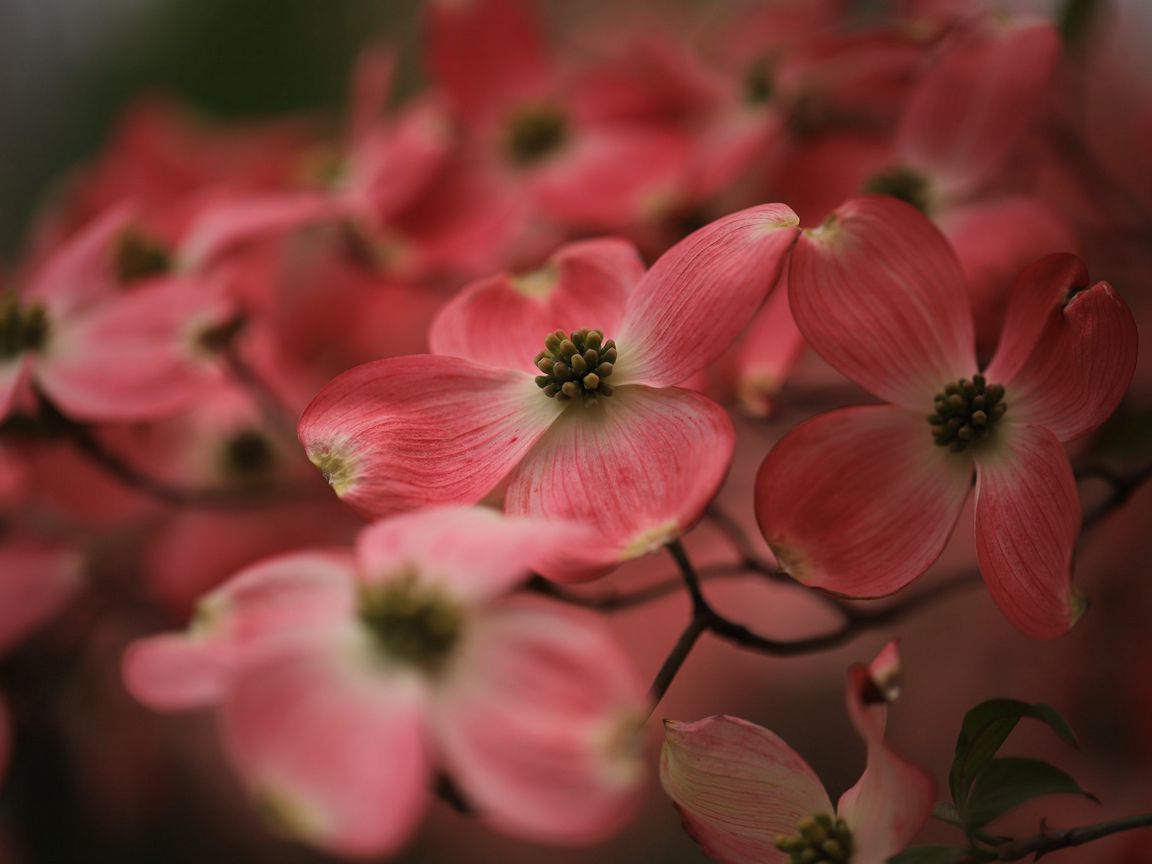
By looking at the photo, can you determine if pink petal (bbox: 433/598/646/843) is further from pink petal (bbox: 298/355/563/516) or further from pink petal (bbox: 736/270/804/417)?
pink petal (bbox: 736/270/804/417)

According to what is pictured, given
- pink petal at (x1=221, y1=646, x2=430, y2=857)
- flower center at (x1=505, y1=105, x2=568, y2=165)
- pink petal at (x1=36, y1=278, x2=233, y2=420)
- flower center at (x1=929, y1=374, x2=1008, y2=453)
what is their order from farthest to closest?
flower center at (x1=505, y1=105, x2=568, y2=165)
pink petal at (x1=36, y1=278, x2=233, y2=420)
flower center at (x1=929, y1=374, x2=1008, y2=453)
pink petal at (x1=221, y1=646, x2=430, y2=857)

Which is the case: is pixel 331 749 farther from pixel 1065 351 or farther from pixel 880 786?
pixel 1065 351

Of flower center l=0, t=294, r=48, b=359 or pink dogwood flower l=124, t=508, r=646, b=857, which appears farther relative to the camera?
flower center l=0, t=294, r=48, b=359

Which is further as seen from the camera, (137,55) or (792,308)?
(137,55)

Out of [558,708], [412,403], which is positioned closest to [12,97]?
[412,403]

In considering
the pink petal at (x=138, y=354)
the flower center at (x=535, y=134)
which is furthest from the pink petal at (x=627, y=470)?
the flower center at (x=535, y=134)

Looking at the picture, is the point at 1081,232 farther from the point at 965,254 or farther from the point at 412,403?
the point at 412,403

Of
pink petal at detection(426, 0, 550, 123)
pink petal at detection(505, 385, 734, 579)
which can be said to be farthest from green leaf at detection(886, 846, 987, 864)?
pink petal at detection(426, 0, 550, 123)
